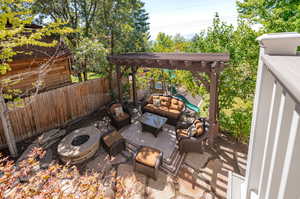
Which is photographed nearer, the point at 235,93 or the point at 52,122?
the point at 235,93

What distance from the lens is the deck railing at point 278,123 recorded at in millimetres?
658

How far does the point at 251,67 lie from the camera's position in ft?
20.2

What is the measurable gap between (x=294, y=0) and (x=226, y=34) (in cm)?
398

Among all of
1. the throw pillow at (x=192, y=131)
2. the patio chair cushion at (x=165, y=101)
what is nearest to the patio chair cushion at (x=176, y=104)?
the patio chair cushion at (x=165, y=101)

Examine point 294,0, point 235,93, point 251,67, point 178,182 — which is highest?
point 294,0

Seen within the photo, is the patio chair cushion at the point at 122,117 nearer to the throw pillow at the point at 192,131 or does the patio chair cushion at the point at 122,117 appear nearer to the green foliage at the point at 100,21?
the green foliage at the point at 100,21

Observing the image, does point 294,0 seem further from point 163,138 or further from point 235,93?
point 163,138

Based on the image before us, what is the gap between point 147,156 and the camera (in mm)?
5324

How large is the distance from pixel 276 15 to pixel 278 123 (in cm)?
811

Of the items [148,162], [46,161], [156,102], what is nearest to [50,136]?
[46,161]

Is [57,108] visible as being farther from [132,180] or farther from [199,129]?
[199,129]

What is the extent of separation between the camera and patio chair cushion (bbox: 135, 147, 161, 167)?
200 inches

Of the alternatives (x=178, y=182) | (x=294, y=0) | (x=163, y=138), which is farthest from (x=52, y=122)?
(x=294, y=0)

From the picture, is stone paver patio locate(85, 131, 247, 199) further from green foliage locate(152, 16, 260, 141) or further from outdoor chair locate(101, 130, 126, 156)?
green foliage locate(152, 16, 260, 141)
